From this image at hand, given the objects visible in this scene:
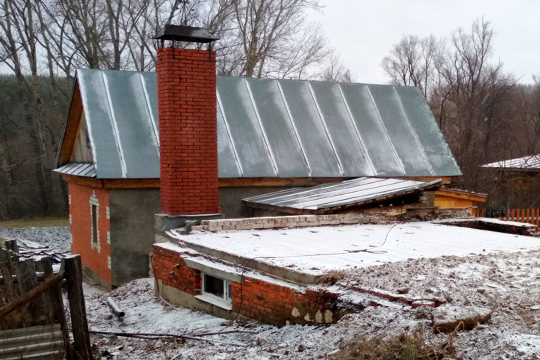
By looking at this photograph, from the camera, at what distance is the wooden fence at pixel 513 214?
15.8 metres

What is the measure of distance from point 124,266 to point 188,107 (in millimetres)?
4670

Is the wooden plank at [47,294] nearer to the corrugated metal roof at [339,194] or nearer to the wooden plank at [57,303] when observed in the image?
the wooden plank at [57,303]

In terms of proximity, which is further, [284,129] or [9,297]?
[284,129]

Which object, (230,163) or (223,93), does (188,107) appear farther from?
(223,93)

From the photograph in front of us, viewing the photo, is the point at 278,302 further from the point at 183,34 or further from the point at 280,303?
the point at 183,34

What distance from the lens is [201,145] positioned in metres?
10.9

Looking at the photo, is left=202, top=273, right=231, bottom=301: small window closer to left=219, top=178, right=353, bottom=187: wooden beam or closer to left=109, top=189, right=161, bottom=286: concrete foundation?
left=109, top=189, right=161, bottom=286: concrete foundation

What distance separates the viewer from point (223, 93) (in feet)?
52.1

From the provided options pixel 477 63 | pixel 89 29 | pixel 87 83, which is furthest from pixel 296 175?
pixel 477 63

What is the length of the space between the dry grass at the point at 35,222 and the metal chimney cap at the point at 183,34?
1980 cm

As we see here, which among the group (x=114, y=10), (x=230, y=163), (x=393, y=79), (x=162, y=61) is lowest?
(x=230, y=163)

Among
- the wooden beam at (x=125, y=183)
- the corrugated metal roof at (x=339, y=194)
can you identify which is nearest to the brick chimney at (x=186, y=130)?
the corrugated metal roof at (x=339, y=194)

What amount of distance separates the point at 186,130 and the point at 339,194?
12.2 ft

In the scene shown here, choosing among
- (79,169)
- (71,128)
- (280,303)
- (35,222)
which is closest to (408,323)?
(280,303)
